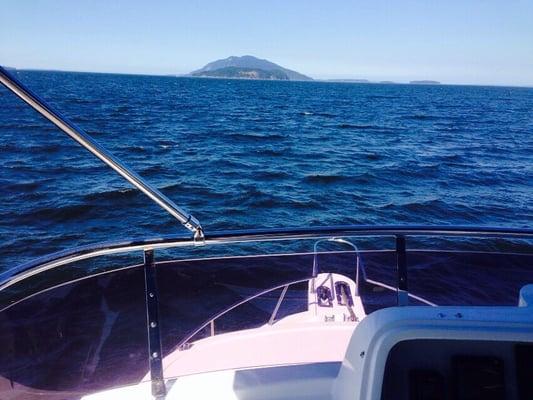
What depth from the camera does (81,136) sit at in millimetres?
1233

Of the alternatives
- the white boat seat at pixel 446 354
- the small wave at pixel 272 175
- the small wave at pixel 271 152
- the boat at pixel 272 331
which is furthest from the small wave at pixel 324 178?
the white boat seat at pixel 446 354

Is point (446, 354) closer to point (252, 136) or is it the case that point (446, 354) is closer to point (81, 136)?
point (81, 136)

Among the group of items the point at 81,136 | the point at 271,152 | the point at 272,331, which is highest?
the point at 81,136

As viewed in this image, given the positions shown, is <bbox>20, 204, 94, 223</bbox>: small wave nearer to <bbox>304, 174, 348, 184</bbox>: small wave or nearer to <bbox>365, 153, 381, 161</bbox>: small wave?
<bbox>304, 174, 348, 184</bbox>: small wave

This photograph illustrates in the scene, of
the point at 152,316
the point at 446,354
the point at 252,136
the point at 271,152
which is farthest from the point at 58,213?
the point at 252,136

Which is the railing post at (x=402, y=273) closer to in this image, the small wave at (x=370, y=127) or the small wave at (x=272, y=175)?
the small wave at (x=272, y=175)

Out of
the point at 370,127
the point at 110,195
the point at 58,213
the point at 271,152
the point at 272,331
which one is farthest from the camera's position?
the point at 370,127

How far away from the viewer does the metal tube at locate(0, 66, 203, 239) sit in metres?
1.12

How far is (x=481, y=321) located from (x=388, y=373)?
0.94ft

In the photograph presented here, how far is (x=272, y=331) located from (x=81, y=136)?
5.15 feet

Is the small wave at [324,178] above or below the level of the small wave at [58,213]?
above

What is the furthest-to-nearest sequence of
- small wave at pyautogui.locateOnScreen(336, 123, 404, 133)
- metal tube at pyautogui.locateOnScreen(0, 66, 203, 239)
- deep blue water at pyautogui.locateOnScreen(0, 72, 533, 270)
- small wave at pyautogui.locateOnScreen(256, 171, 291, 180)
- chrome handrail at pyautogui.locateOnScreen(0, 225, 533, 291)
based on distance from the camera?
small wave at pyautogui.locateOnScreen(336, 123, 404, 133), small wave at pyautogui.locateOnScreen(256, 171, 291, 180), deep blue water at pyautogui.locateOnScreen(0, 72, 533, 270), chrome handrail at pyautogui.locateOnScreen(0, 225, 533, 291), metal tube at pyautogui.locateOnScreen(0, 66, 203, 239)

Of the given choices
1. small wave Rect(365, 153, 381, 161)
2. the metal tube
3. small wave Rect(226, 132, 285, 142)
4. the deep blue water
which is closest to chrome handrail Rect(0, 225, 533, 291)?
the metal tube

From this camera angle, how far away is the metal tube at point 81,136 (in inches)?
44.2
